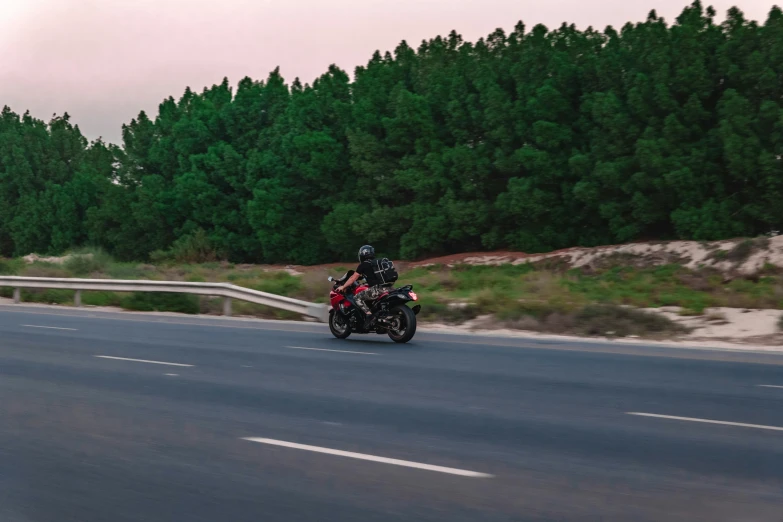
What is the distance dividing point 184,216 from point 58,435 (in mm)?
70447

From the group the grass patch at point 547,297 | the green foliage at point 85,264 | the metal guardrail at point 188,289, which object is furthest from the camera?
the green foliage at point 85,264

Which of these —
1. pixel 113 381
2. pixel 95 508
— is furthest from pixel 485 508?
pixel 113 381

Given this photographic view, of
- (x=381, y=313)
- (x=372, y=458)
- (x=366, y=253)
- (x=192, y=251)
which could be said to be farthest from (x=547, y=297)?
(x=192, y=251)

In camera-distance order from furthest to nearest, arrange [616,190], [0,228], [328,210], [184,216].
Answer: [0,228]
[184,216]
[328,210]
[616,190]

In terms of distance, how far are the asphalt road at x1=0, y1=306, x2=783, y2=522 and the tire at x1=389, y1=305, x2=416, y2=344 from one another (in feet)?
6.23

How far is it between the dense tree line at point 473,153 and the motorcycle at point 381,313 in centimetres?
3285

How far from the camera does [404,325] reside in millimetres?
17969

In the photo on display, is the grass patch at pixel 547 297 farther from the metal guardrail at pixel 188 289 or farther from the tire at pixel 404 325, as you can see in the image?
the tire at pixel 404 325

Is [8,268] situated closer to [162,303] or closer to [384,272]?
[162,303]

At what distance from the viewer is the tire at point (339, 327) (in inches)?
739

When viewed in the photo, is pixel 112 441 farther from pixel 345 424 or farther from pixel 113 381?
pixel 113 381

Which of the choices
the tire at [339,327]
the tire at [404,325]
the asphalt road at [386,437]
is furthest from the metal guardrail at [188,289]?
the asphalt road at [386,437]

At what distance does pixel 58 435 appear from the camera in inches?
343

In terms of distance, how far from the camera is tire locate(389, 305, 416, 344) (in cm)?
1788
